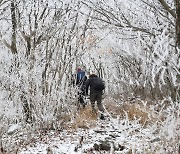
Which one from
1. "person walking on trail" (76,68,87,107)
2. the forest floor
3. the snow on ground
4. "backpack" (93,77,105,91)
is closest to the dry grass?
the forest floor

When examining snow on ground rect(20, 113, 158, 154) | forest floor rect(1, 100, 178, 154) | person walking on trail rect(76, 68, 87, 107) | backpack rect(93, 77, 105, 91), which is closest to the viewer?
forest floor rect(1, 100, 178, 154)

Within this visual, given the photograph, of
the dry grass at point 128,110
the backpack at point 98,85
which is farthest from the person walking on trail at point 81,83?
the dry grass at point 128,110

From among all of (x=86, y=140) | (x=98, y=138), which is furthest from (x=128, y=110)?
(x=86, y=140)

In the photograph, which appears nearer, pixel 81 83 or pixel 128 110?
pixel 128 110

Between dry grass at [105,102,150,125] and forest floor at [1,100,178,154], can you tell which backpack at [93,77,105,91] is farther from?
dry grass at [105,102,150,125]

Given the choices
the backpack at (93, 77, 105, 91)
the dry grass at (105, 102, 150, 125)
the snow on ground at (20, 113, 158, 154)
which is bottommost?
the snow on ground at (20, 113, 158, 154)

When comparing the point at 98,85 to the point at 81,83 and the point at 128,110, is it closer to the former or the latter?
the point at 81,83

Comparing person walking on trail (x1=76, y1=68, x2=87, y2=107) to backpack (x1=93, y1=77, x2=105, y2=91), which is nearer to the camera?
backpack (x1=93, y1=77, x2=105, y2=91)

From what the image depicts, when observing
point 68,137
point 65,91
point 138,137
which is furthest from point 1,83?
point 138,137

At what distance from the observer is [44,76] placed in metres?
10.9

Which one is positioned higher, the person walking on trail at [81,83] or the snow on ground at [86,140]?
the person walking on trail at [81,83]

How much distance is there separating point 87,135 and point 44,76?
206cm

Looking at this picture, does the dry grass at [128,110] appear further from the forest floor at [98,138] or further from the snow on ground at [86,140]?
the snow on ground at [86,140]

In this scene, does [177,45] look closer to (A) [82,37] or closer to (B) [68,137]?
(B) [68,137]
